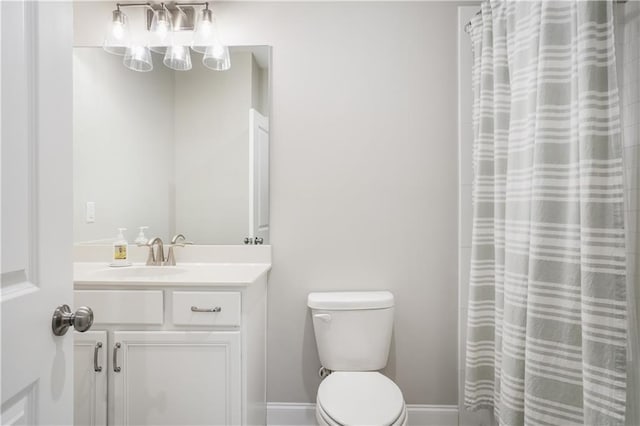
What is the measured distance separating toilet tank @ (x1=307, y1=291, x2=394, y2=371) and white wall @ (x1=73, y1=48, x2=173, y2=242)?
963 millimetres

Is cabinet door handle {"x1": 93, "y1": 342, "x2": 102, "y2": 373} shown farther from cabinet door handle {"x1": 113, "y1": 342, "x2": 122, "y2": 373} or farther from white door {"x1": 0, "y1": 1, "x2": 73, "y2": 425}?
white door {"x1": 0, "y1": 1, "x2": 73, "y2": 425}

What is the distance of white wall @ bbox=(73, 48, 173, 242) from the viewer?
2117mm

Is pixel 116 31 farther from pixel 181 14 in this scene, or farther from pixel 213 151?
pixel 213 151

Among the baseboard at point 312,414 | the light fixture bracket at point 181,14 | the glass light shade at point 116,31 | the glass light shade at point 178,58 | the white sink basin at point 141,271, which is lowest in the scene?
the baseboard at point 312,414

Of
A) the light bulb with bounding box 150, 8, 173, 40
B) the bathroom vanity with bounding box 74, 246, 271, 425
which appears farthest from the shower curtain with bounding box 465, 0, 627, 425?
the light bulb with bounding box 150, 8, 173, 40

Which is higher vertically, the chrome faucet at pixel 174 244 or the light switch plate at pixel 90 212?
the light switch plate at pixel 90 212

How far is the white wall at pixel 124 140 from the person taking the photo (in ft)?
6.95

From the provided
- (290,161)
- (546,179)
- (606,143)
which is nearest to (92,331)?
(290,161)

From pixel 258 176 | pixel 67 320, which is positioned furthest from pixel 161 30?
pixel 67 320

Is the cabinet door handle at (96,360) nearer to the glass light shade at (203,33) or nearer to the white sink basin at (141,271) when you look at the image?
the white sink basin at (141,271)

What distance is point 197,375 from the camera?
1588mm

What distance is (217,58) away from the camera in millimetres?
2084

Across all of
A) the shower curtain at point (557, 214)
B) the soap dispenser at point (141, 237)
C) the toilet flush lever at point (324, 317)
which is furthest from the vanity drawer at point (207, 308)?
the shower curtain at point (557, 214)

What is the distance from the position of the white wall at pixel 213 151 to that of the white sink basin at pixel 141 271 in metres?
0.21
